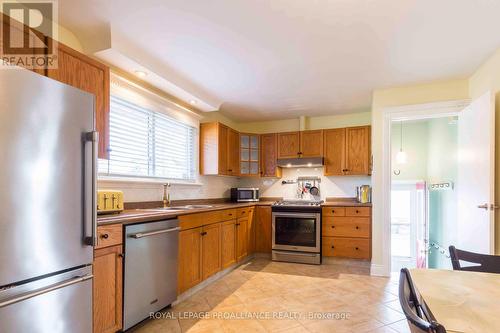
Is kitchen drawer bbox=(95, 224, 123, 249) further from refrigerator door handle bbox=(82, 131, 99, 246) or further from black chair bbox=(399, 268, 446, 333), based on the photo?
black chair bbox=(399, 268, 446, 333)

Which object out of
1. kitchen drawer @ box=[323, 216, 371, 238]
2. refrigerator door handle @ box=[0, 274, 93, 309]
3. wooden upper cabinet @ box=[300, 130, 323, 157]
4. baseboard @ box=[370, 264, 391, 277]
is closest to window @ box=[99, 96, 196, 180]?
refrigerator door handle @ box=[0, 274, 93, 309]

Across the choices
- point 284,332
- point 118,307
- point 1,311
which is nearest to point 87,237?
point 1,311

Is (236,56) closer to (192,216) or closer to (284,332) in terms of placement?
(192,216)

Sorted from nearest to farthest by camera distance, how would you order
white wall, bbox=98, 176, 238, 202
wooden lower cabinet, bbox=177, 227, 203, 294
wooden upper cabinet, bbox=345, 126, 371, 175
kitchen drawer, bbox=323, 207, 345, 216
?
1. wooden lower cabinet, bbox=177, 227, 203, 294
2. white wall, bbox=98, 176, 238, 202
3. kitchen drawer, bbox=323, 207, 345, 216
4. wooden upper cabinet, bbox=345, 126, 371, 175

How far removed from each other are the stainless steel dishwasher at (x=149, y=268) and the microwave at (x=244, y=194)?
89.4 inches

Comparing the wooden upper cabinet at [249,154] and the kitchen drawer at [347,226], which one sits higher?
the wooden upper cabinet at [249,154]

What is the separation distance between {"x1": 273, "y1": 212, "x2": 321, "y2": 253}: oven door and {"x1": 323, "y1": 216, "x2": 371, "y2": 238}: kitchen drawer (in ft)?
0.52

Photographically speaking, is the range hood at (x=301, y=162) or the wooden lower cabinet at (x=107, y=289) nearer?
the wooden lower cabinet at (x=107, y=289)

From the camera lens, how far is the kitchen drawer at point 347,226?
391 cm

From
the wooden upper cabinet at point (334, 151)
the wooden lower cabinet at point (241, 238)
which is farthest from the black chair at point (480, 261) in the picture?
the wooden upper cabinet at point (334, 151)

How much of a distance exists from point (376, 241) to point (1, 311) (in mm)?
3621

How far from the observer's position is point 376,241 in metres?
3.50

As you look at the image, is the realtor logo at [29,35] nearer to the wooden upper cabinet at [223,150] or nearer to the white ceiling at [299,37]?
the white ceiling at [299,37]

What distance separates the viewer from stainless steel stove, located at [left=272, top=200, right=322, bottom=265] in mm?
4059
